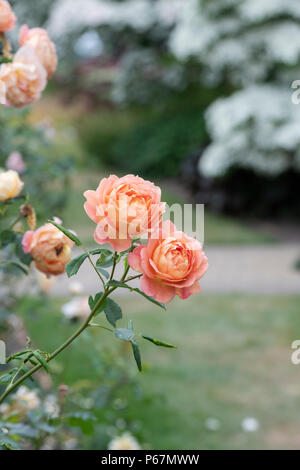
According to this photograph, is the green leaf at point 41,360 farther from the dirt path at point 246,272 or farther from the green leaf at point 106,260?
the dirt path at point 246,272

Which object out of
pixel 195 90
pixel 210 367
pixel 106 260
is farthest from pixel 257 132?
pixel 106 260

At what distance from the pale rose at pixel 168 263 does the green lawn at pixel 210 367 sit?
133cm

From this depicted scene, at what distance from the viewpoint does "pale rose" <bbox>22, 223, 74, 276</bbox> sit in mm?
1239

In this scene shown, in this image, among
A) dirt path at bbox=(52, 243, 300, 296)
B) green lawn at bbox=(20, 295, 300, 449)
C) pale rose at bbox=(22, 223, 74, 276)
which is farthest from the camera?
dirt path at bbox=(52, 243, 300, 296)

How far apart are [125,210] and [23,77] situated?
1.76ft

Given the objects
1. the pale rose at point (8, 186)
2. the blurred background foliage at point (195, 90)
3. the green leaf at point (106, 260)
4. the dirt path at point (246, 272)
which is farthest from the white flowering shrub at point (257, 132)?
the green leaf at point (106, 260)

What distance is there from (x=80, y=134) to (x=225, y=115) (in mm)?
6230

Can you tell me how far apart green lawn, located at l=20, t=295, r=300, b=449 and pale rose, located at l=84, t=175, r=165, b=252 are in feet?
4.46

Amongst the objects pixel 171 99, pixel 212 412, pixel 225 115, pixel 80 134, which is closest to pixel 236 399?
pixel 212 412

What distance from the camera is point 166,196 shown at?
10.9 m

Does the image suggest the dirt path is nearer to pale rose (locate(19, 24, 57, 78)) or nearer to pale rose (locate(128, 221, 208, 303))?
pale rose (locate(19, 24, 57, 78))

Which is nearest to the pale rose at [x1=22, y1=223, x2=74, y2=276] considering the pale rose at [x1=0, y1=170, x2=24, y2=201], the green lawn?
the pale rose at [x1=0, y1=170, x2=24, y2=201]

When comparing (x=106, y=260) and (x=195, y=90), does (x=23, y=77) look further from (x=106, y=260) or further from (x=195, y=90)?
(x=195, y=90)

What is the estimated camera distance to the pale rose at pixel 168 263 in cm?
96
